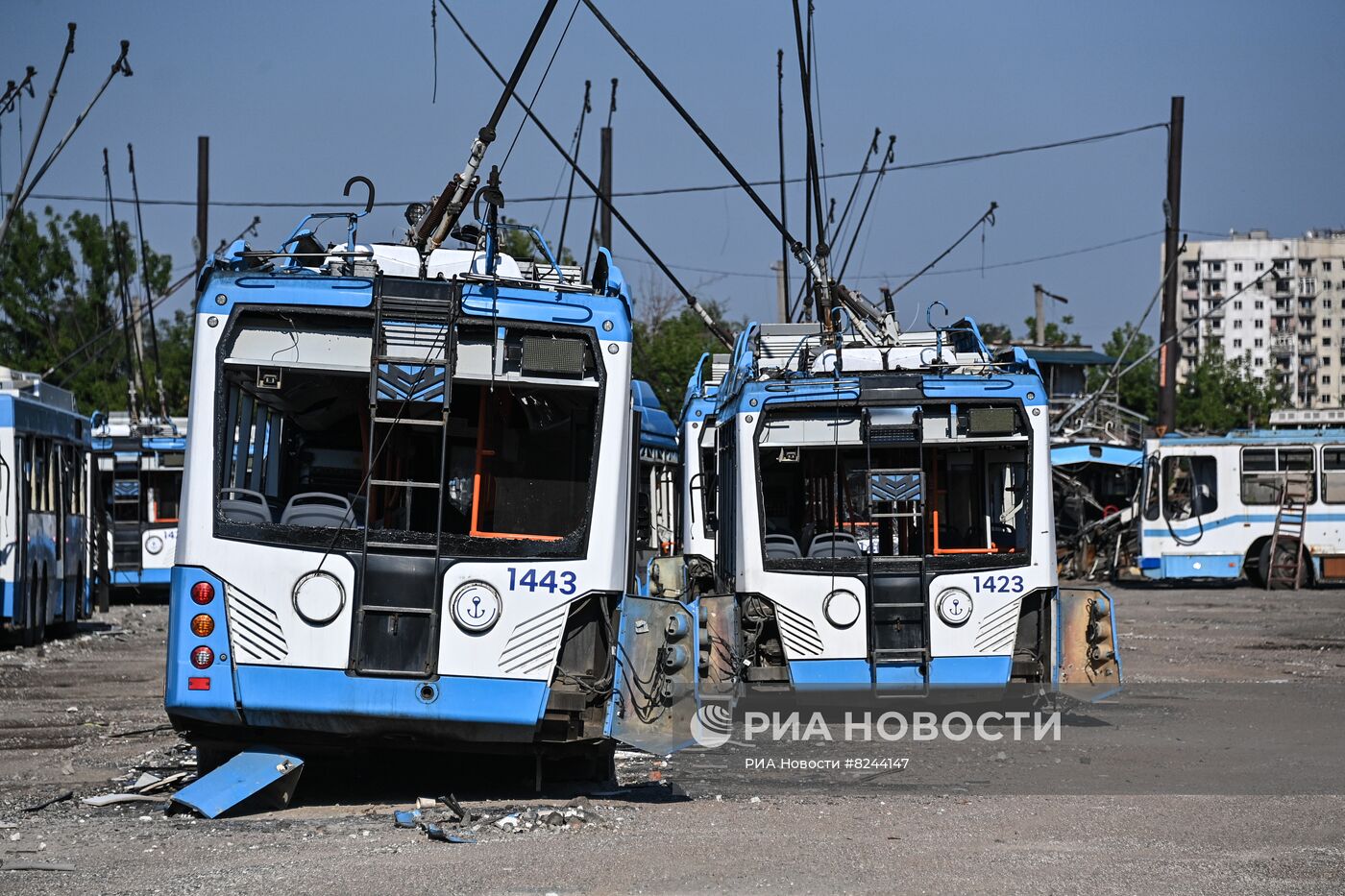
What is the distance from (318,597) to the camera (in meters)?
9.20

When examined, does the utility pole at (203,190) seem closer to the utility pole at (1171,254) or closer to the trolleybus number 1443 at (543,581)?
the utility pole at (1171,254)

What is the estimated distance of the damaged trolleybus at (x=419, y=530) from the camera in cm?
919

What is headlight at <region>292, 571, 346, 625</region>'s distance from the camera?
9180 millimetres

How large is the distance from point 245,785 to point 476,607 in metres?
1.49

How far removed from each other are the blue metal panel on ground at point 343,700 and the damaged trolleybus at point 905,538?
4.56 metres

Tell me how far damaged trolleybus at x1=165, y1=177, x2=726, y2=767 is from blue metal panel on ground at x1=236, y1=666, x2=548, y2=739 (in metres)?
0.01

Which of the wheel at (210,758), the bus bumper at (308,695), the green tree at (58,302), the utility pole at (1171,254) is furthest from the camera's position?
the green tree at (58,302)

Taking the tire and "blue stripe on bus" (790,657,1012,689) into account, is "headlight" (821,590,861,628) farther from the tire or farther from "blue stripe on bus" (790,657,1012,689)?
the tire

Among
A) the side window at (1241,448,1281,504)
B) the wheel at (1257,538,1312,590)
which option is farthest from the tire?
the side window at (1241,448,1281,504)

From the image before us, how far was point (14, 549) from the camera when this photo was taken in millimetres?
20062

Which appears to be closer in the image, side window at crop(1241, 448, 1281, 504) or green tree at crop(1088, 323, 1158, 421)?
side window at crop(1241, 448, 1281, 504)

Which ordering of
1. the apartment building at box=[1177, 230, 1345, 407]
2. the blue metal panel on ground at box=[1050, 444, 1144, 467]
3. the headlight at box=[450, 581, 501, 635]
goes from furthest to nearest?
the apartment building at box=[1177, 230, 1345, 407], the blue metal panel on ground at box=[1050, 444, 1144, 467], the headlight at box=[450, 581, 501, 635]

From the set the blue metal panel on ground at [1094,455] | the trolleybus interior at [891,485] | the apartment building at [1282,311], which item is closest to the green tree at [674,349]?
the blue metal panel on ground at [1094,455]

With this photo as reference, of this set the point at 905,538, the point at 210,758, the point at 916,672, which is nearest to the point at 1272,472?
the point at 905,538
